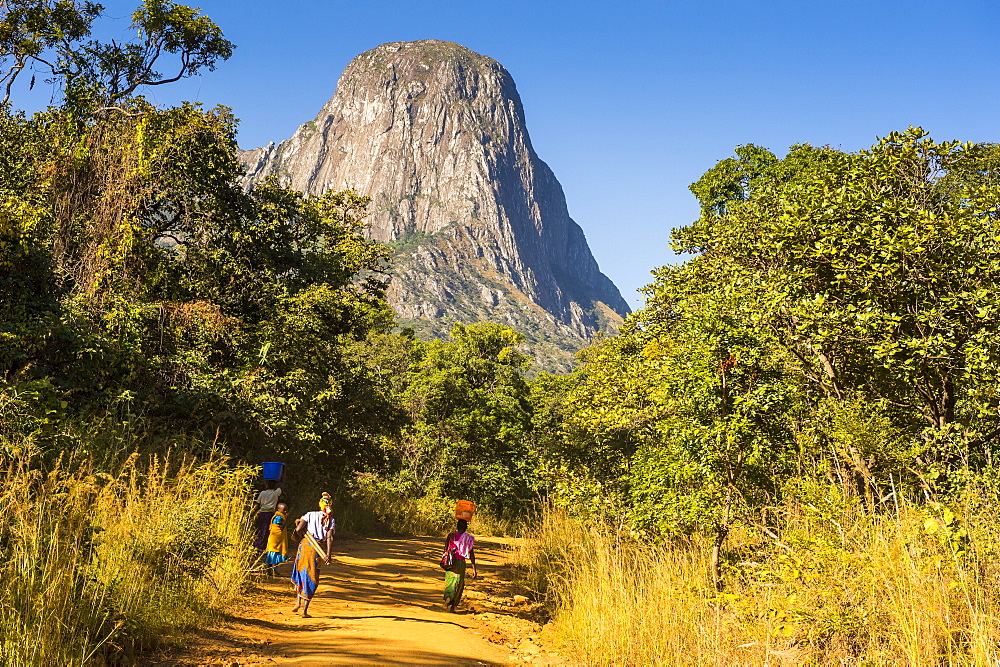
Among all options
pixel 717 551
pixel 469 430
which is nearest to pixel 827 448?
pixel 717 551

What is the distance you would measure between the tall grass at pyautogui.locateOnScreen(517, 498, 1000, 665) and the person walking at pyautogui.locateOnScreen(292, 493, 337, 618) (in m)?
3.15

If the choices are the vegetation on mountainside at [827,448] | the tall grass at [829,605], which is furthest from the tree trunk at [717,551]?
the tall grass at [829,605]

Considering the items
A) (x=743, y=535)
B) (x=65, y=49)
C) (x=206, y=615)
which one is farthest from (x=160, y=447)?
(x=65, y=49)

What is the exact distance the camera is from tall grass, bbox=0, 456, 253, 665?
14.5ft

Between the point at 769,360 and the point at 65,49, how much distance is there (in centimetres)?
2067

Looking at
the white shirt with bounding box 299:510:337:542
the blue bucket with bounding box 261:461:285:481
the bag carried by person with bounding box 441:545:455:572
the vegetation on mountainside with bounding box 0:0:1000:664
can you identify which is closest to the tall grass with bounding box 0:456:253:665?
the vegetation on mountainside with bounding box 0:0:1000:664

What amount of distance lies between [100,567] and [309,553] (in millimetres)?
2849

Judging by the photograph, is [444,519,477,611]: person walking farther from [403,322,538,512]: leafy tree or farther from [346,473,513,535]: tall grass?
[403,322,538,512]: leafy tree

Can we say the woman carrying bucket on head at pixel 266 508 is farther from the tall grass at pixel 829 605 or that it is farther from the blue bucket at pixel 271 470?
the tall grass at pixel 829 605

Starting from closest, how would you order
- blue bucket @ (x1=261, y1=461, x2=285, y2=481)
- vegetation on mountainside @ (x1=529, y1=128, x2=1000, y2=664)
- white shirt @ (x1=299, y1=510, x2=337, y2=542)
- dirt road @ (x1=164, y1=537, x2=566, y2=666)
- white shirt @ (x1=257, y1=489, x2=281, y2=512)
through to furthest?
vegetation on mountainside @ (x1=529, y1=128, x2=1000, y2=664), dirt road @ (x1=164, y1=537, x2=566, y2=666), white shirt @ (x1=299, y1=510, x2=337, y2=542), white shirt @ (x1=257, y1=489, x2=281, y2=512), blue bucket @ (x1=261, y1=461, x2=285, y2=481)

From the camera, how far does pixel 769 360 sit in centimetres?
799

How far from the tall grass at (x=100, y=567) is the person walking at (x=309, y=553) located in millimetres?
723

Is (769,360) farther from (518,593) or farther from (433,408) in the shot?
(433,408)

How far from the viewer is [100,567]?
5707mm
